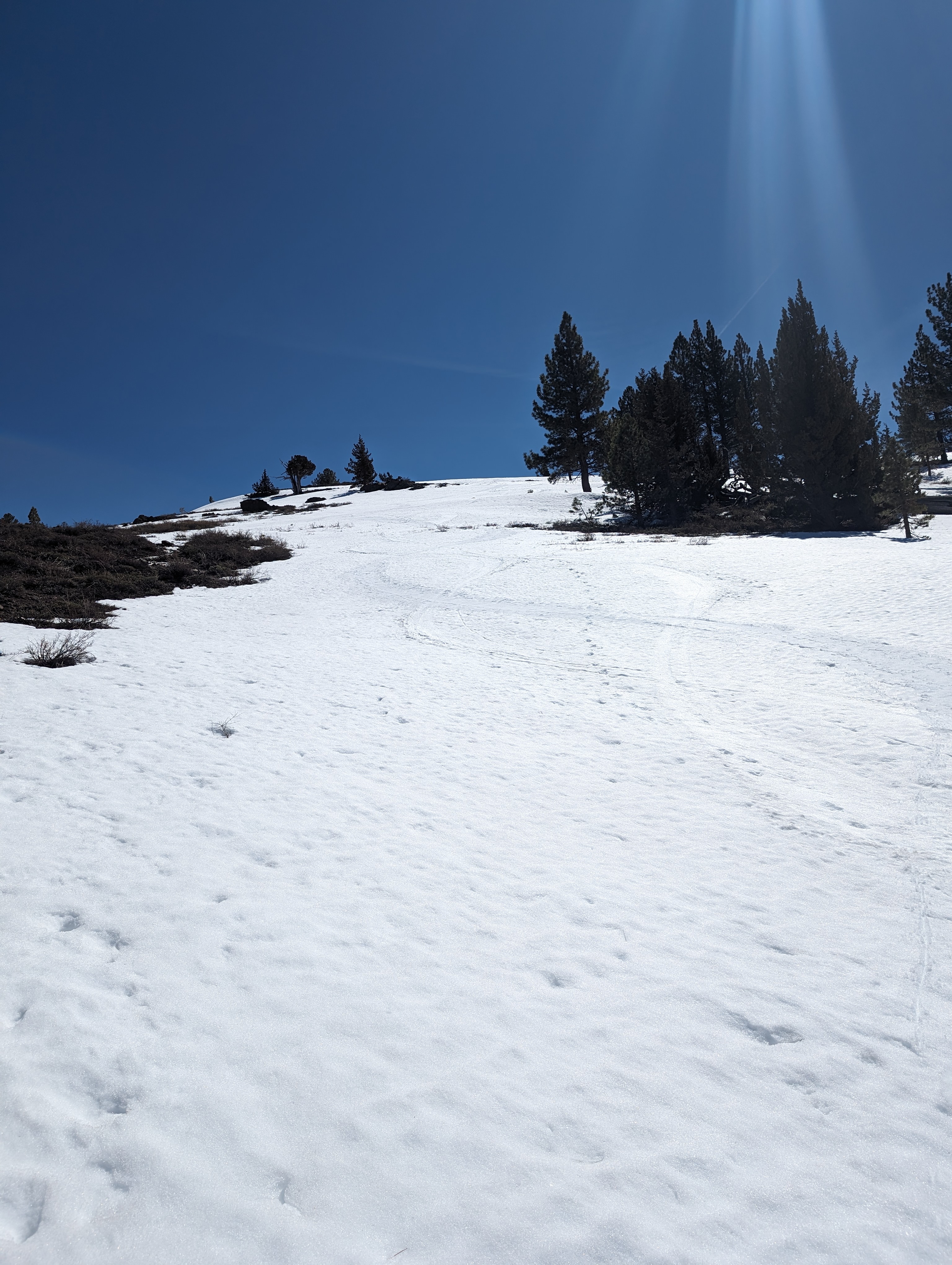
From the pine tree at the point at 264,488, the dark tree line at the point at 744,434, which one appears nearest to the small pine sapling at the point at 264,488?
the pine tree at the point at 264,488

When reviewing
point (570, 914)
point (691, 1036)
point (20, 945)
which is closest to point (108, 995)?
point (20, 945)

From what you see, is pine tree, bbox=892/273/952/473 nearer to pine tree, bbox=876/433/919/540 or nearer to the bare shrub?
A: pine tree, bbox=876/433/919/540

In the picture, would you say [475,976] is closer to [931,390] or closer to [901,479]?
[901,479]

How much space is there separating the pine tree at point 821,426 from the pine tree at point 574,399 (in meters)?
18.5

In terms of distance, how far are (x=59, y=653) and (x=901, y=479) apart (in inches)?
1058

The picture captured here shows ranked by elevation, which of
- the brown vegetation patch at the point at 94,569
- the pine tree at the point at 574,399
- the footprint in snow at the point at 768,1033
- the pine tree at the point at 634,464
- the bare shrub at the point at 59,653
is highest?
the pine tree at the point at 574,399

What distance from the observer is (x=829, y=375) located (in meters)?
26.1

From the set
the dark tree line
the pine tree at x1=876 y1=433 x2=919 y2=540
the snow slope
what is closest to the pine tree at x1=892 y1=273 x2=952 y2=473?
the dark tree line

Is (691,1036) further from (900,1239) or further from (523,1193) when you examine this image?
(523,1193)

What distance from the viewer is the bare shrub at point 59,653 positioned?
28.6 ft

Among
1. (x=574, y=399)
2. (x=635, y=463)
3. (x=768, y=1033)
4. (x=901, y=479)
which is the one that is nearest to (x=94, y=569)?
(x=768, y=1033)

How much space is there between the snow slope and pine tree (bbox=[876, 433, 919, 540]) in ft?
56.6

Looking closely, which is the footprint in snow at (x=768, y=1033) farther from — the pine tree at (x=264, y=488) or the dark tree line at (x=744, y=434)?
the pine tree at (x=264, y=488)

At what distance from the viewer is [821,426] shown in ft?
85.3
